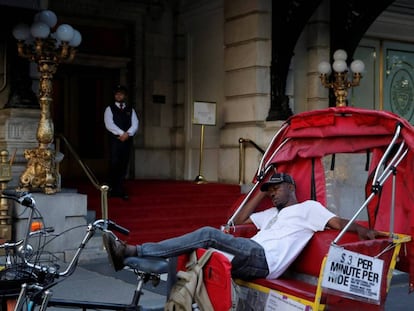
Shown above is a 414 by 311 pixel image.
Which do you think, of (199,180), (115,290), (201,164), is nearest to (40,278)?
(115,290)

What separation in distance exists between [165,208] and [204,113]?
3.59m

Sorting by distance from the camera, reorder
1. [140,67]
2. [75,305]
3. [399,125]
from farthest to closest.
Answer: [140,67] → [399,125] → [75,305]

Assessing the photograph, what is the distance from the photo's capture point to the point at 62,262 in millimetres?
9609

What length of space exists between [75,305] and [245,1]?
1091 centimetres

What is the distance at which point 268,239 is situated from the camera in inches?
226

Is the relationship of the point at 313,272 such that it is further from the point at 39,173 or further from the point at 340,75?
the point at 340,75

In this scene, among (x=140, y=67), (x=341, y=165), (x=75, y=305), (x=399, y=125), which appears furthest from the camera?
(x=140, y=67)

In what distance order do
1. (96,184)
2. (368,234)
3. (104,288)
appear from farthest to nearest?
(96,184), (104,288), (368,234)

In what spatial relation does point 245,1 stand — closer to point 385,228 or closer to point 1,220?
point 1,220

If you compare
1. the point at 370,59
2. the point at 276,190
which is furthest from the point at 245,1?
the point at 276,190

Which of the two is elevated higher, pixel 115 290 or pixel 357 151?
pixel 357 151

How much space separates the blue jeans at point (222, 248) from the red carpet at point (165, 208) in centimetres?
487

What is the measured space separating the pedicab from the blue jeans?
125mm

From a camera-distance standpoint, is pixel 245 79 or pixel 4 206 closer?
pixel 4 206
